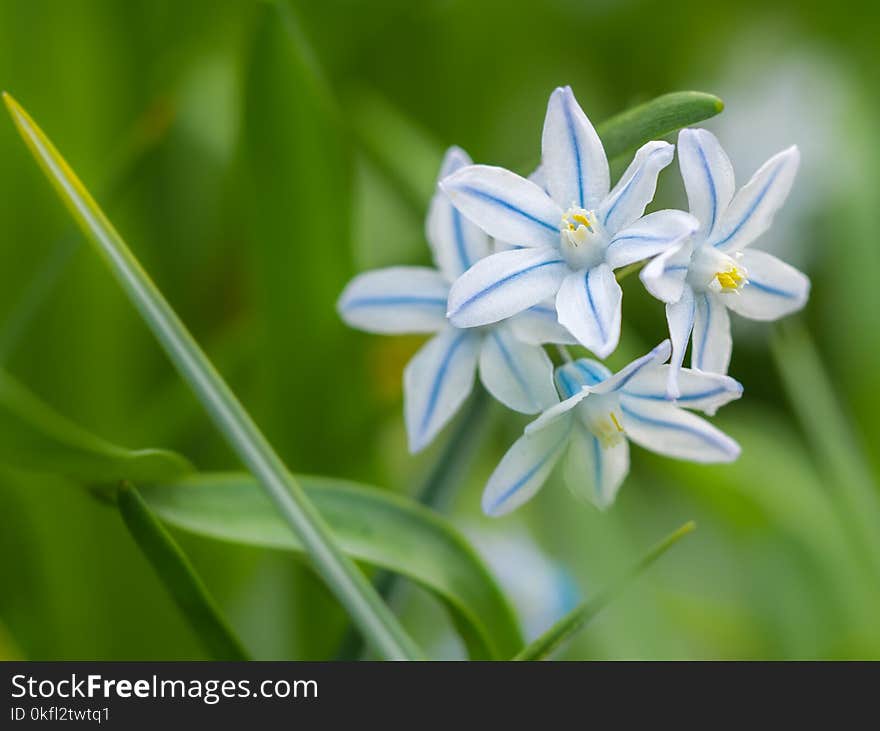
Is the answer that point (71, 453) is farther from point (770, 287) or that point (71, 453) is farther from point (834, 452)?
point (834, 452)

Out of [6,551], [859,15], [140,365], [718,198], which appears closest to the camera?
[718,198]

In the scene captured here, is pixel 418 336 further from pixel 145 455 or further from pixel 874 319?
pixel 145 455

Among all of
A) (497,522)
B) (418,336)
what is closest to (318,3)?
(418,336)

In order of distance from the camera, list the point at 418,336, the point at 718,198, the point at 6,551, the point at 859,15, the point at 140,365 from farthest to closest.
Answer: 1. the point at 859,15
2. the point at 418,336
3. the point at 140,365
4. the point at 6,551
5. the point at 718,198

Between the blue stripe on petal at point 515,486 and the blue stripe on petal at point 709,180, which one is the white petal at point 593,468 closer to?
the blue stripe on petal at point 515,486

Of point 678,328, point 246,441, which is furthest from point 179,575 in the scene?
point 678,328

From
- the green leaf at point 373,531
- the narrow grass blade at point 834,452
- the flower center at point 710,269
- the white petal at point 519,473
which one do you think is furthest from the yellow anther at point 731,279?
the narrow grass blade at point 834,452

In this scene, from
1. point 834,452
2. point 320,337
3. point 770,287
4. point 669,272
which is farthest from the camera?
point 834,452
